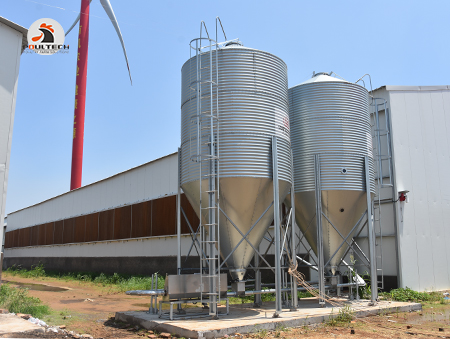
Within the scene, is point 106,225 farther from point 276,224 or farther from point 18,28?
point 276,224

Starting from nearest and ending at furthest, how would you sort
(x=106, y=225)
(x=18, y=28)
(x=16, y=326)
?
(x=16, y=326) → (x=18, y=28) → (x=106, y=225)

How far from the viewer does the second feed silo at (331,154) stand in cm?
1183

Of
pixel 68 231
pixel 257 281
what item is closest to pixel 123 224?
pixel 68 231

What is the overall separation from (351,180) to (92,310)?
855cm

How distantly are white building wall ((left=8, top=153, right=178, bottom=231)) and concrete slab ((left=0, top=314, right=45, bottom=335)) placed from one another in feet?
40.2

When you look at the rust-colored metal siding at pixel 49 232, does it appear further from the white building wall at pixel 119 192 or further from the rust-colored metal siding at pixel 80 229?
the rust-colored metal siding at pixel 80 229

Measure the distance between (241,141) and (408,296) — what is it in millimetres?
8006

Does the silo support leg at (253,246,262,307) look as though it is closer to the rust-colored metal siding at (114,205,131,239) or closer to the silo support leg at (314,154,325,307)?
the silo support leg at (314,154,325,307)

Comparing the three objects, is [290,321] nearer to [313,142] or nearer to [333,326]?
[333,326]

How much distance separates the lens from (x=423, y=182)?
15641mm

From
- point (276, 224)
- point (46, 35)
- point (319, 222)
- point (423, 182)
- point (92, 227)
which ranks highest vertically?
point (46, 35)

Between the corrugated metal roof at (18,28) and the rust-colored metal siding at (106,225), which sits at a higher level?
the corrugated metal roof at (18,28)

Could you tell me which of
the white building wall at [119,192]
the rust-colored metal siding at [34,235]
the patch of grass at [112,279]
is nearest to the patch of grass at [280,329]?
the patch of grass at [112,279]

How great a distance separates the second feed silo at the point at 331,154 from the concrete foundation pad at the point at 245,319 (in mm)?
1778
